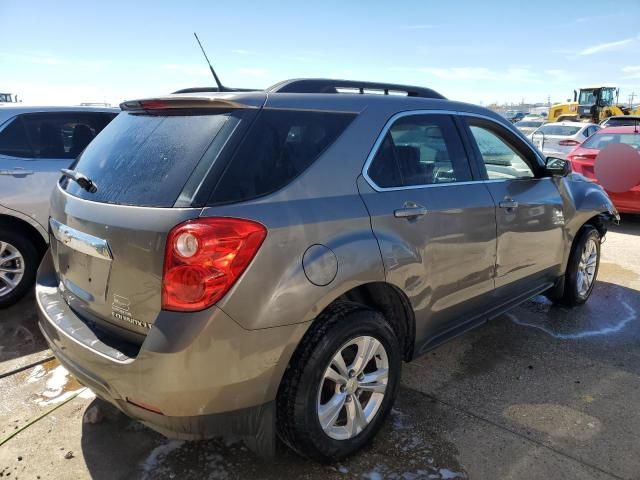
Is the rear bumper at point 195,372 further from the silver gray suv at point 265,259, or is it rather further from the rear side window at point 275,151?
the rear side window at point 275,151

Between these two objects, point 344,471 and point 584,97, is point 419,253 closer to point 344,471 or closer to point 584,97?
point 344,471

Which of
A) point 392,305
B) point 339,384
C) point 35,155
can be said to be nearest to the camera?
point 339,384

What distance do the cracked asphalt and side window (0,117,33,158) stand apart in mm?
1488

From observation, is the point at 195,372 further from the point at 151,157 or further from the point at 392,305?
the point at 392,305

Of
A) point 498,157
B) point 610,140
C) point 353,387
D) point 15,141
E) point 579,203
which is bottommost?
point 353,387

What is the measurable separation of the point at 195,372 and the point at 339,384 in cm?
77

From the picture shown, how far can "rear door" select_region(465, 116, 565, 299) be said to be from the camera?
343 cm

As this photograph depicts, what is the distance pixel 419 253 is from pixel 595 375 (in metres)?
1.72

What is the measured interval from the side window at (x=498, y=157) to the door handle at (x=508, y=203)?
0.55 ft

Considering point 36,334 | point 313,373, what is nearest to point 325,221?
point 313,373

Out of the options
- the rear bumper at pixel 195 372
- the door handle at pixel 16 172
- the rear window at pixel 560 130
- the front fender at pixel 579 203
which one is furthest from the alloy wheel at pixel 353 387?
the rear window at pixel 560 130

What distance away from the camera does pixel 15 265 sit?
4.48 metres

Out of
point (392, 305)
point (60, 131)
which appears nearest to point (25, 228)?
point (60, 131)

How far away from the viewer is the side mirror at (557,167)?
3936mm
